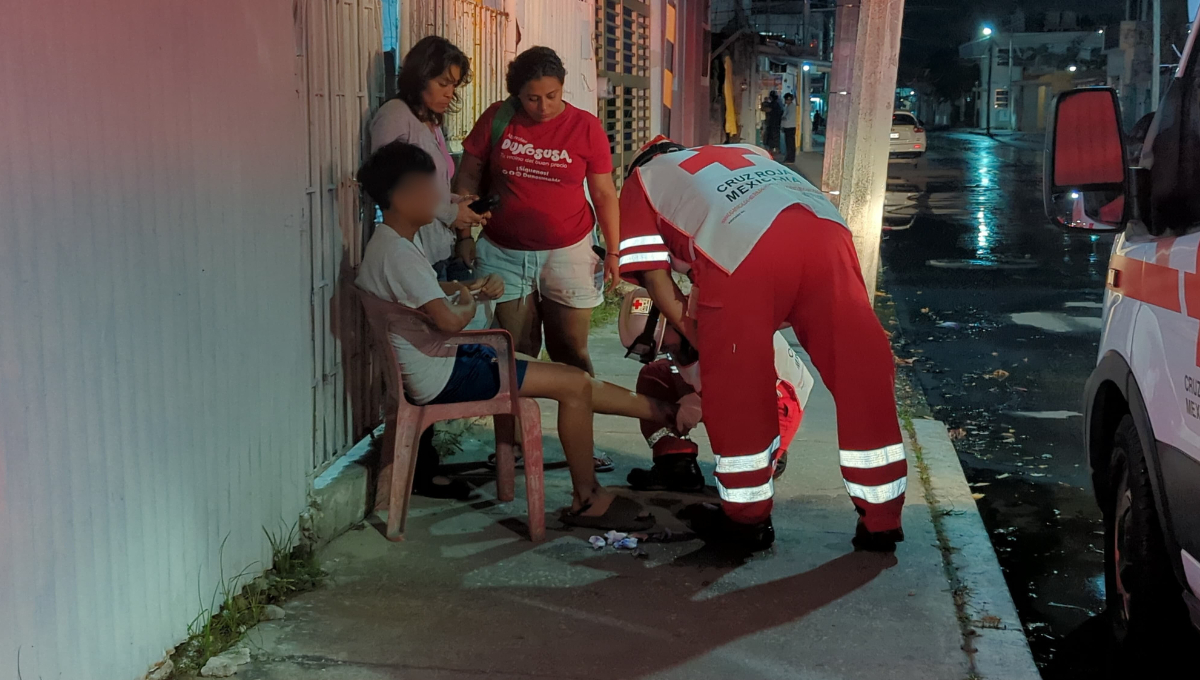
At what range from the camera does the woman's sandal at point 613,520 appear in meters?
4.41

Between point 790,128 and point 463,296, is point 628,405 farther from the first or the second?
point 790,128

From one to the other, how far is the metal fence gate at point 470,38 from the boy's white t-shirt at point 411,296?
4.76ft

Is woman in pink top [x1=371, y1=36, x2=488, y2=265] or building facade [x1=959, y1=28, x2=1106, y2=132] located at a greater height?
building facade [x1=959, y1=28, x2=1106, y2=132]

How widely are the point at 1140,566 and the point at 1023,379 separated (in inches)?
A: 179

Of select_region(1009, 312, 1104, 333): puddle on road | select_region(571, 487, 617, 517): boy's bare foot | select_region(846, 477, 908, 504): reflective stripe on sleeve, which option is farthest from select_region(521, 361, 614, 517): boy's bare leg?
select_region(1009, 312, 1104, 333): puddle on road

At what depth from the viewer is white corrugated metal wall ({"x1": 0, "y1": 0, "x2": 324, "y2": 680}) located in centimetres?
250

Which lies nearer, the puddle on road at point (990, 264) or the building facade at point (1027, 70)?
the puddle on road at point (990, 264)

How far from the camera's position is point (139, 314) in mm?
2916

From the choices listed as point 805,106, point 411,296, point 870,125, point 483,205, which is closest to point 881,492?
point 411,296

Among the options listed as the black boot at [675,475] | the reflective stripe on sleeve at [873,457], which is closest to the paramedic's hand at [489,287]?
the black boot at [675,475]

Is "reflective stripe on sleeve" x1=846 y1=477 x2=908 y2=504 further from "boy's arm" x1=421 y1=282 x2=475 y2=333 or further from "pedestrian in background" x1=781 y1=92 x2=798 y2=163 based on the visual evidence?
"pedestrian in background" x1=781 y1=92 x2=798 y2=163

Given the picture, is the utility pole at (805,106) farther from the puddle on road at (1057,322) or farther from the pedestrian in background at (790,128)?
the puddle on road at (1057,322)

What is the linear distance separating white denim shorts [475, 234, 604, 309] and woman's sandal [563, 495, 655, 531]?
3.71 feet

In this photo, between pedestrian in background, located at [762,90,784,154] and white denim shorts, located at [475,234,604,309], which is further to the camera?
pedestrian in background, located at [762,90,784,154]
